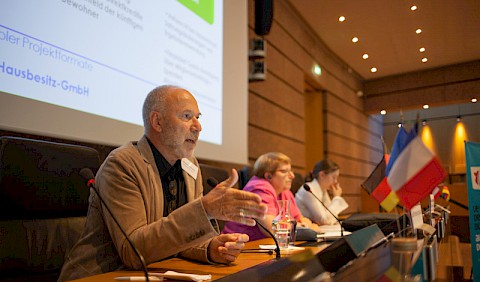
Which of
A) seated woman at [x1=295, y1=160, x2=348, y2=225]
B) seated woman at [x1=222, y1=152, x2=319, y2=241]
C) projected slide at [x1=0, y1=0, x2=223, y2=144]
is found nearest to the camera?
projected slide at [x1=0, y1=0, x2=223, y2=144]

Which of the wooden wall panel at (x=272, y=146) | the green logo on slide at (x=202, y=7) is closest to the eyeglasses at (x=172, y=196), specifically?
the green logo on slide at (x=202, y=7)

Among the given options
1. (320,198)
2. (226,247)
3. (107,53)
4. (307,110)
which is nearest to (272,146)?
(320,198)

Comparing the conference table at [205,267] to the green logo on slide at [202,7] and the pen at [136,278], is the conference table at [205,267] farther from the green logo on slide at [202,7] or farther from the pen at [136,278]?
the green logo on slide at [202,7]

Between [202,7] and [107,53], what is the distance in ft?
3.69

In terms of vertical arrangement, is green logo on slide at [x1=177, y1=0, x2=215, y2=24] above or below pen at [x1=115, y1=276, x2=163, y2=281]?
above

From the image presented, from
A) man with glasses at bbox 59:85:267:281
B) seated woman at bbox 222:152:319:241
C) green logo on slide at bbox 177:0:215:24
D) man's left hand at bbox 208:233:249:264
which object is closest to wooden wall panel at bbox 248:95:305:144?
green logo on slide at bbox 177:0:215:24

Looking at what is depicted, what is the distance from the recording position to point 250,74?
4531 mm

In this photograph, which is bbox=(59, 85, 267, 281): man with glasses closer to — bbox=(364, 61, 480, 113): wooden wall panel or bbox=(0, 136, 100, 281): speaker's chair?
bbox=(0, 136, 100, 281): speaker's chair

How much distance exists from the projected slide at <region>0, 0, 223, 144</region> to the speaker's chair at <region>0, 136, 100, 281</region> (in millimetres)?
433

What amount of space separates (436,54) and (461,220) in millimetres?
2296

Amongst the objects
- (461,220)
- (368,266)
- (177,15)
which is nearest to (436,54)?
(461,220)

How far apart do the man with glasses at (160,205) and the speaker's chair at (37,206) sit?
202 mm

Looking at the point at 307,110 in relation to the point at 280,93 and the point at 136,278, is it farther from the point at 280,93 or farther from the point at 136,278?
the point at 136,278

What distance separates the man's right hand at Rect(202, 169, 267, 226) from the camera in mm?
1104
